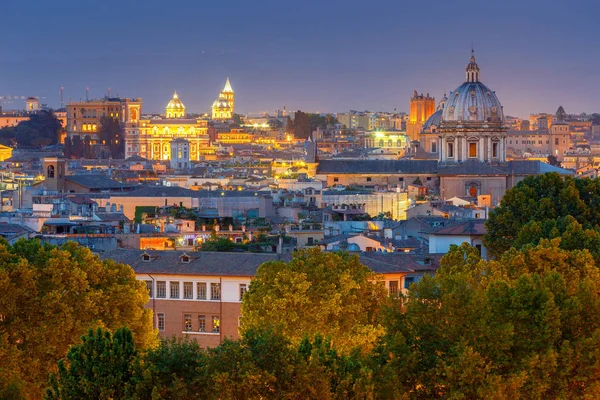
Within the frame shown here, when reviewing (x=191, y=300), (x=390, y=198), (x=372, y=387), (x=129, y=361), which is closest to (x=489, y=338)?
(x=372, y=387)

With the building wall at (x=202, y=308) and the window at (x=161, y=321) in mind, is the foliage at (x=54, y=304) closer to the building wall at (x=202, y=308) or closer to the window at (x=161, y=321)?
the building wall at (x=202, y=308)

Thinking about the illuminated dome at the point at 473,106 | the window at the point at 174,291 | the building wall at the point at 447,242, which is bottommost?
the window at the point at 174,291

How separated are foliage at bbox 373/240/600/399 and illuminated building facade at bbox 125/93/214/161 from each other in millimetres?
152683

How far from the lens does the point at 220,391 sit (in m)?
26.4

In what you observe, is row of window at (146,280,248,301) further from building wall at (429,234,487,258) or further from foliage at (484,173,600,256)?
building wall at (429,234,487,258)

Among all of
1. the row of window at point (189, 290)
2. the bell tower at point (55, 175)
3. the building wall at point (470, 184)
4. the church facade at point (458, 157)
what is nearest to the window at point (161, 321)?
the row of window at point (189, 290)

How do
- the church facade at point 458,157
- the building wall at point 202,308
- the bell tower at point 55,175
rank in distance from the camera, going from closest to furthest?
the building wall at point 202,308 → the bell tower at point 55,175 → the church facade at point 458,157

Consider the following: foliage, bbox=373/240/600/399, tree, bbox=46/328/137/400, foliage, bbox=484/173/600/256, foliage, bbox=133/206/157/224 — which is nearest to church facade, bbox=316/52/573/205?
foliage, bbox=133/206/157/224

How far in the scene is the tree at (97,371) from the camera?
2662 centimetres

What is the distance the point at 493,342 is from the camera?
29953mm

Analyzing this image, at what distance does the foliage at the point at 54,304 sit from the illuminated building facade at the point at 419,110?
15139 centimetres

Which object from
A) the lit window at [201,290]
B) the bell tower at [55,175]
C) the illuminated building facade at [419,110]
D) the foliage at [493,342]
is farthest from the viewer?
the illuminated building facade at [419,110]

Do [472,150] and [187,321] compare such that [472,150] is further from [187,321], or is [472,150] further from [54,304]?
[54,304]

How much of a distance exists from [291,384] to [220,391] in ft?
3.52
